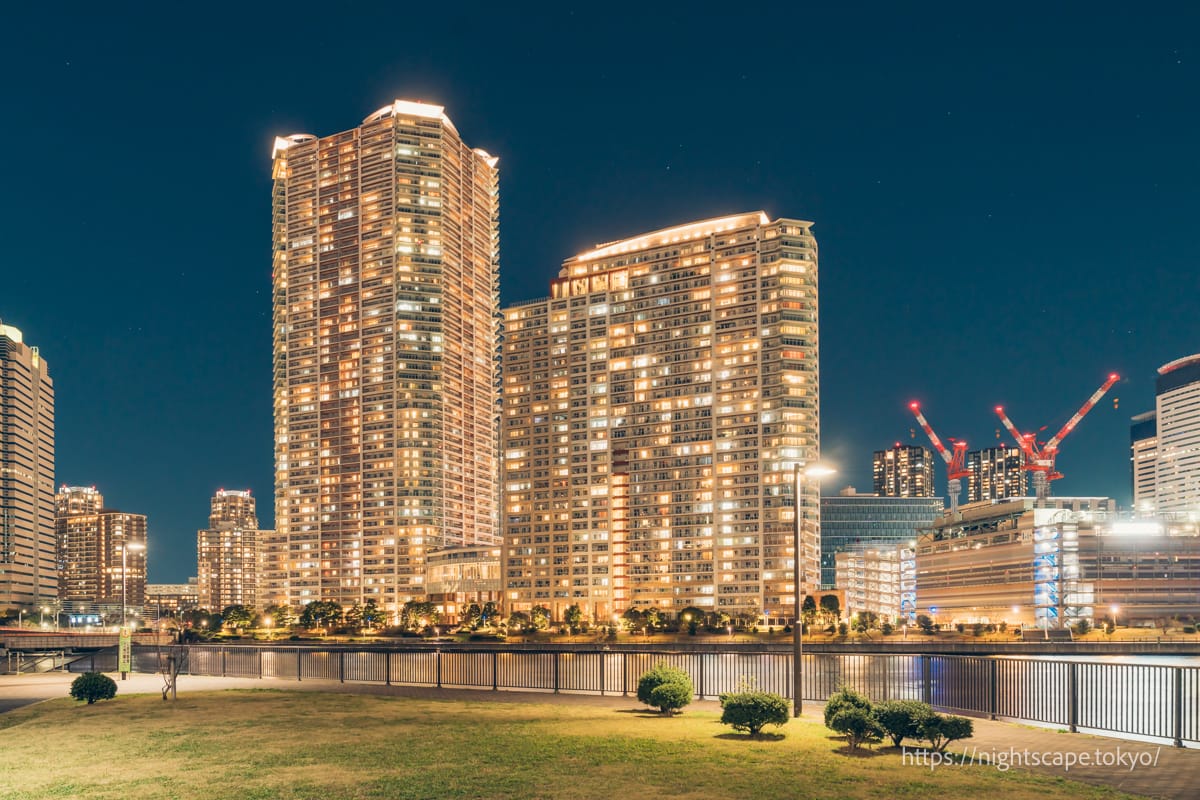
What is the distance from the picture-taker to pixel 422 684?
39.0 m

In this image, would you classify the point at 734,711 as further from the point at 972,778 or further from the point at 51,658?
the point at 51,658

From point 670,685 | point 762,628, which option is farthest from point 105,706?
point 762,628

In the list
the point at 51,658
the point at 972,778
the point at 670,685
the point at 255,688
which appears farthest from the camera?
the point at 51,658

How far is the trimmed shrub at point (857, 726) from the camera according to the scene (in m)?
20.7

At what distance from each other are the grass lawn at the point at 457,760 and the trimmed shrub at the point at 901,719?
995mm

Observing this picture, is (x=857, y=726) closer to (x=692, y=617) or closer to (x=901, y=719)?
(x=901, y=719)

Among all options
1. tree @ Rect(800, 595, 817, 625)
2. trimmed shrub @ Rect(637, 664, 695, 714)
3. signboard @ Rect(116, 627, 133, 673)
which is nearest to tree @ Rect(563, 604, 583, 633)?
tree @ Rect(800, 595, 817, 625)

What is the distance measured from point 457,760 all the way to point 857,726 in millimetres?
7595

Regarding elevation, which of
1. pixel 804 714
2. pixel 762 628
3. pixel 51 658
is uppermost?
pixel 804 714

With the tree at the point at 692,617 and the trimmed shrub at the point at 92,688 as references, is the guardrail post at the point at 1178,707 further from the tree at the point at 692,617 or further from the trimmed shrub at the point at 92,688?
the tree at the point at 692,617

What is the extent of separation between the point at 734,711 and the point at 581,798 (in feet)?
22.2

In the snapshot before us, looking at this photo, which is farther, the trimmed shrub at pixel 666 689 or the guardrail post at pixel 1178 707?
the trimmed shrub at pixel 666 689

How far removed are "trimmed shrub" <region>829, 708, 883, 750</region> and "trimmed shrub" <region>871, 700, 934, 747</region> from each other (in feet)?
0.63

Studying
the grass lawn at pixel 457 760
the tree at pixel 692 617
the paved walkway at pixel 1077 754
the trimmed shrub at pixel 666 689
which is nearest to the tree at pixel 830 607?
the tree at pixel 692 617
